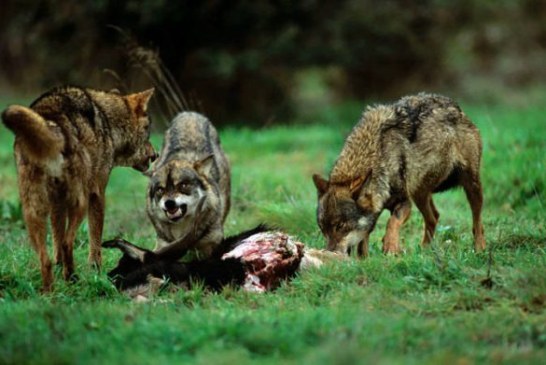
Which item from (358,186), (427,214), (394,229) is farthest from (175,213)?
(427,214)

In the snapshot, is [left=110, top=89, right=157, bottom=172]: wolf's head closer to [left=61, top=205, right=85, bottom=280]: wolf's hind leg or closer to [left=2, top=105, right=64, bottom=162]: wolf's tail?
[left=61, top=205, right=85, bottom=280]: wolf's hind leg

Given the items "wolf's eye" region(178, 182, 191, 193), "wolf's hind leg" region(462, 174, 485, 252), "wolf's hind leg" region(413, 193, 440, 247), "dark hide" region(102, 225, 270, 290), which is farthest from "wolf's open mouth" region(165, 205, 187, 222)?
"wolf's hind leg" region(462, 174, 485, 252)

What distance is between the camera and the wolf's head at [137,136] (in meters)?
8.84

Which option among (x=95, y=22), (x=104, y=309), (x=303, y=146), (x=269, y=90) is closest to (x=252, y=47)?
(x=269, y=90)

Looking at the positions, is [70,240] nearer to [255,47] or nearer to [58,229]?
[58,229]

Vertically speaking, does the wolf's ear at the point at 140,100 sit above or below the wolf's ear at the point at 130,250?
above

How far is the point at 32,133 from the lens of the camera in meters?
6.66

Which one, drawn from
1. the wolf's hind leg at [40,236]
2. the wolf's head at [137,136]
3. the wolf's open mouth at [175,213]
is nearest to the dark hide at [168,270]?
the wolf's hind leg at [40,236]

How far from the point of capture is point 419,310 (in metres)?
6.07

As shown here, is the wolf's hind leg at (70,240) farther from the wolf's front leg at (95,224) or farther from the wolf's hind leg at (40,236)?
the wolf's front leg at (95,224)

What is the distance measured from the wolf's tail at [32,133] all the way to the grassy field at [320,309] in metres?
1.10

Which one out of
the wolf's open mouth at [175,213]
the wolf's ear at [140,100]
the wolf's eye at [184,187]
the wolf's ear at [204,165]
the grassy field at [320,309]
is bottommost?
the grassy field at [320,309]

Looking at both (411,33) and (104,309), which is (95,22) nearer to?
(411,33)

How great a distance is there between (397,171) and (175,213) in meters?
2.13
